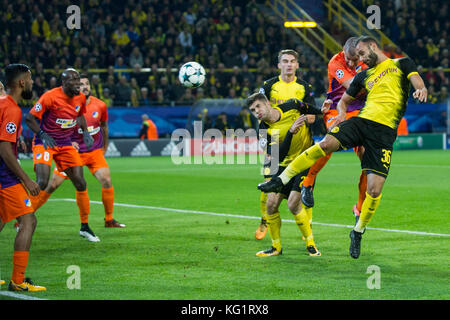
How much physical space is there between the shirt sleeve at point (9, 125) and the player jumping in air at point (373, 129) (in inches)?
106

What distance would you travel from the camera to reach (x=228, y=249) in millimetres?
9289

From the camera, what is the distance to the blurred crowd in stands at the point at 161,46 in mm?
29203

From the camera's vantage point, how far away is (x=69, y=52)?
29562mm

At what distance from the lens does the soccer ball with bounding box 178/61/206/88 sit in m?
13.2

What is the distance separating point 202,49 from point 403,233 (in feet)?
74.5

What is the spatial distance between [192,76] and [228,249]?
484 centimetres

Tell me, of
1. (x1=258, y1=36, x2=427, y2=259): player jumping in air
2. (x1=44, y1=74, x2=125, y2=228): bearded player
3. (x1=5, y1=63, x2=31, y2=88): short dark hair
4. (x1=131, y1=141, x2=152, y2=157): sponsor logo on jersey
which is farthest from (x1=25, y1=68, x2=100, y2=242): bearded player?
(x1=131, y1=141, x2=152, y2=157): sponsor logo on jersey

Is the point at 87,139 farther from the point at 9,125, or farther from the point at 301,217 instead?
the point at 9,125

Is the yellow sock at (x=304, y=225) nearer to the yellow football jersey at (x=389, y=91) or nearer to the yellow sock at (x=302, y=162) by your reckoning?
the yellow sock at (x=302, y=162)

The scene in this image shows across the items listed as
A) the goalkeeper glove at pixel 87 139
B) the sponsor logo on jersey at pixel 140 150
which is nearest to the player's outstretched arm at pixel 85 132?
the goalkeeper glove at pixel 87 139

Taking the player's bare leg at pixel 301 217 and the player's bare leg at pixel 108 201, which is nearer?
the player's bare leg at pixel 301 217

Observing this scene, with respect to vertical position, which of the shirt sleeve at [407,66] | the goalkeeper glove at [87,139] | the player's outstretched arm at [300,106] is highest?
the shirt sleeve at [407,66]
